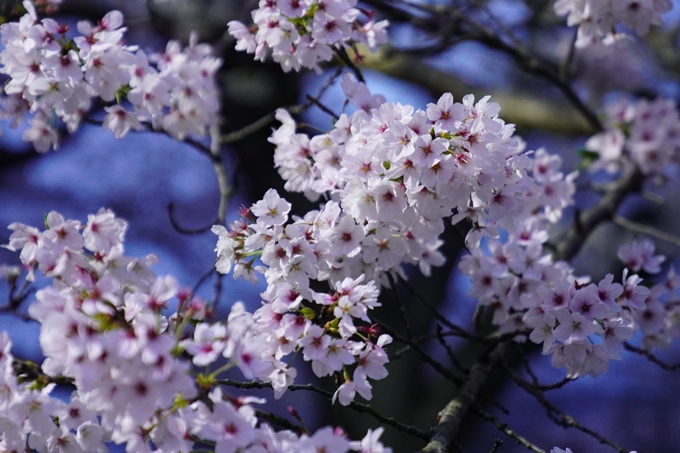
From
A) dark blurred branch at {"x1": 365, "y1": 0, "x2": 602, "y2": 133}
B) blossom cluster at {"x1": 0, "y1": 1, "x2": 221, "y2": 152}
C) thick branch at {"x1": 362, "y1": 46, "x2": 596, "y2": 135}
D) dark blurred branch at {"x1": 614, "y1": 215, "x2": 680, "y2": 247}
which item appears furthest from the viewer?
thick branch at {"x1": 362, "y1": 46, "x2": 596, "y2": 135}

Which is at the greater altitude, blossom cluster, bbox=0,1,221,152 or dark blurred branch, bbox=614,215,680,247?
blossom cluster, bbox=0,1,221,152

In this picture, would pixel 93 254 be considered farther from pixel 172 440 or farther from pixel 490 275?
pixel 490 275

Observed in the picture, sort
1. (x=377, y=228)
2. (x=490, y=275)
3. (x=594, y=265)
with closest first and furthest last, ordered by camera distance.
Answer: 1. (x=377, y=228)
2. (x=490, y=275)
3. (x=594, y=265)

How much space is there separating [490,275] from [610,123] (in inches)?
78.1

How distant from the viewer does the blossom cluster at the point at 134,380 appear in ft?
3.78

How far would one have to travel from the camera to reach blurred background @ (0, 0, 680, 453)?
4.23 m

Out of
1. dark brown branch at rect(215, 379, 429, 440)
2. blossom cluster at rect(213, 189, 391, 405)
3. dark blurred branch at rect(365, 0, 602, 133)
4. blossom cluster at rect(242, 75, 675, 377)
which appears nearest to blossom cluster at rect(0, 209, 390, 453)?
blossom cluster at rect(213, 189, 391, 405)

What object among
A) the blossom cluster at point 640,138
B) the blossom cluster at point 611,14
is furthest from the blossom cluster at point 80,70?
the blossom cluster at point 640,138

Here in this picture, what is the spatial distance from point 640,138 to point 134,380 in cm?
319

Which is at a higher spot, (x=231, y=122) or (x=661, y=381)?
(x=231, y=122)

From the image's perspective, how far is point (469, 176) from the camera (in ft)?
5.23

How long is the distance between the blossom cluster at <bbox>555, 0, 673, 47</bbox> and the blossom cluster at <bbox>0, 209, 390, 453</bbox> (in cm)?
163

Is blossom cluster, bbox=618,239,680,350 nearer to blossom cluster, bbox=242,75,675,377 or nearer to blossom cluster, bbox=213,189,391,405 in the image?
blossom cluster, bbox=242,75,675,377

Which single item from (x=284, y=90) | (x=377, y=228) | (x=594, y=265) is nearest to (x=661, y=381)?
(x=594, y=265)
